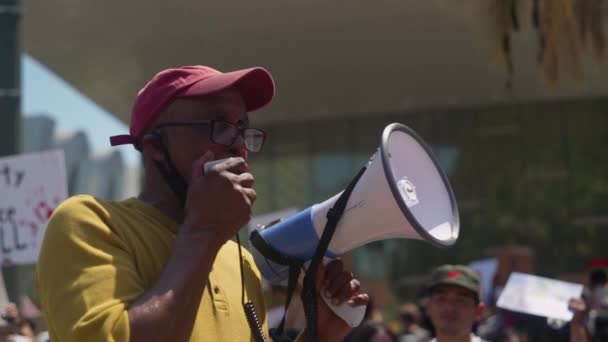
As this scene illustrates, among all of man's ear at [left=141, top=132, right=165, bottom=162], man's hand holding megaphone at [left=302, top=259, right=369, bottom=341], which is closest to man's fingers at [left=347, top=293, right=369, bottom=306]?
man's hand holding megaphone at [left=302, top=259, right=369, bottom=341]

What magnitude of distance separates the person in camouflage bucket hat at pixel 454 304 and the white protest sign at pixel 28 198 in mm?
2269

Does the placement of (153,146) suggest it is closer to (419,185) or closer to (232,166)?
(232,166)

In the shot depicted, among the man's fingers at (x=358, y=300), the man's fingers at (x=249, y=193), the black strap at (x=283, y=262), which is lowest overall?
the man's fingers at (x=358, y=300)

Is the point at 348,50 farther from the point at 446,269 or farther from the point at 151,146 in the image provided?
the point at 151,146

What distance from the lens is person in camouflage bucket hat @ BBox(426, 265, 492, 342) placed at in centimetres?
507

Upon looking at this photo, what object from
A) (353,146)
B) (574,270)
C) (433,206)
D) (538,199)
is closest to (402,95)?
(353,146)

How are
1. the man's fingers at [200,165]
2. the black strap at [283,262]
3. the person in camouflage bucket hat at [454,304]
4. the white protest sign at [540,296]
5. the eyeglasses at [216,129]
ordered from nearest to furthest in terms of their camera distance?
1. the man's fingers at [200,165]
2. the eyeglasses at [216,129]
3. the black strap at [283,262]
4. the person in camouflage bucket hat at [454,304]
5. the white protest sign at [540,296]

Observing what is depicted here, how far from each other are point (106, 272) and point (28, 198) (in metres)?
4.55

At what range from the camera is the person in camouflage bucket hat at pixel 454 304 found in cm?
507

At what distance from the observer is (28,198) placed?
636 centimetres

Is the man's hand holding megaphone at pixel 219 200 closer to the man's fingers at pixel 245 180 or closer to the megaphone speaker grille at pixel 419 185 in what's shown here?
the man's fingers at pixel 245 180

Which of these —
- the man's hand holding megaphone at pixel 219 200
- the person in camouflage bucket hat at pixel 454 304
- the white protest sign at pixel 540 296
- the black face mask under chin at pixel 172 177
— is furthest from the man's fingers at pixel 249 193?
the white protest sign at pixel 540 296

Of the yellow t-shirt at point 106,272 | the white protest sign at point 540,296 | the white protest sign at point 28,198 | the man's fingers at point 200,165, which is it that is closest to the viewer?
the yellow t-shirt at point 106,272

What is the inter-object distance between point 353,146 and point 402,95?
4.25ft
